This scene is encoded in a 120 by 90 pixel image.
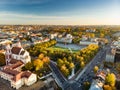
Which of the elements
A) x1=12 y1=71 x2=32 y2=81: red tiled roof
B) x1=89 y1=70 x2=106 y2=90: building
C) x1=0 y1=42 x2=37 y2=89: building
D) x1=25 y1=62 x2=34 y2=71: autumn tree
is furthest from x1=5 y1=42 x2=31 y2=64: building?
x1=89 y1=70 x2=106 y2=90: building

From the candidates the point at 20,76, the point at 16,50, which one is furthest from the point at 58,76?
the point at 16,50

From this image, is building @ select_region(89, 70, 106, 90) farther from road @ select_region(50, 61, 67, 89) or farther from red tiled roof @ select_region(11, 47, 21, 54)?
red tiled roof @ select_region(11, 47, 21, 54)

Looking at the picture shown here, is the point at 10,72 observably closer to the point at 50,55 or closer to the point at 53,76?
the point at 53,76

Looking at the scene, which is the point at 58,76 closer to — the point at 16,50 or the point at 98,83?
the point at 98,83

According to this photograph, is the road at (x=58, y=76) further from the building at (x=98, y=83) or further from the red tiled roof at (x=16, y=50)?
the red tiled roof at (x=16, y=50)

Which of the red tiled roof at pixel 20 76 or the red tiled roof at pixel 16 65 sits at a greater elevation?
the red tiled roof at pixel 16 65

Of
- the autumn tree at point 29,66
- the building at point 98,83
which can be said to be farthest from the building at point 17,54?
the building at point 98,83

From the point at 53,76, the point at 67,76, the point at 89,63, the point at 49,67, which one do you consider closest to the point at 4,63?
the point at 49,67

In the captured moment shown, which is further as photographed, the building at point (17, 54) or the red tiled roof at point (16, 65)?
the building at point (17, 54)
